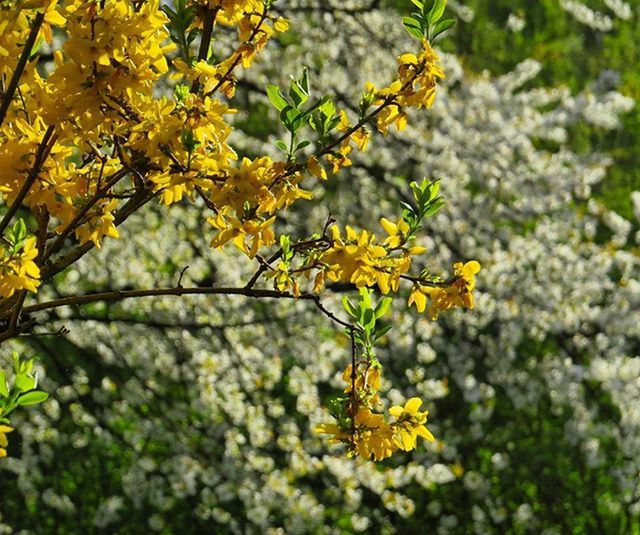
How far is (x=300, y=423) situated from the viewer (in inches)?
397

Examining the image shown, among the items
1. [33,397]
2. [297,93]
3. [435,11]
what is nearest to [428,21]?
[435,11]

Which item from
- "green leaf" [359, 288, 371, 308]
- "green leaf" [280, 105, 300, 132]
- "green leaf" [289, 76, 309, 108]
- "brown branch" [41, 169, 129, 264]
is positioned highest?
"green leaf" [289, 76, 309, 108]

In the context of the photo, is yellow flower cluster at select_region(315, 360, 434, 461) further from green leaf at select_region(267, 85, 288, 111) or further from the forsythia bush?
green leaf at select_region(267, 85, 288, 111)

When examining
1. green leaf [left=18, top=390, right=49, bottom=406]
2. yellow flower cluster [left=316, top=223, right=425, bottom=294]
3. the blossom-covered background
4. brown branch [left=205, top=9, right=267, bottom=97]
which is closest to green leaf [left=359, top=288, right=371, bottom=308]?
yellow flower cluster [left=316, top=223, right=425, bottom=294]

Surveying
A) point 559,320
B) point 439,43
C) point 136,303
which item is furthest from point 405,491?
point 439,43

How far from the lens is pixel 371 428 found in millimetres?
2230

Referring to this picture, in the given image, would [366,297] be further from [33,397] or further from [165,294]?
[33,397]

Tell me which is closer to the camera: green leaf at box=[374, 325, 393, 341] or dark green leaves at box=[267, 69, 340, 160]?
dark green leaves at box=[267, 69, 340, 160]

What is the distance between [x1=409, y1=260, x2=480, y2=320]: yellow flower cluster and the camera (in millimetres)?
2213

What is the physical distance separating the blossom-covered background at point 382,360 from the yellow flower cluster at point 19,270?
158 inches

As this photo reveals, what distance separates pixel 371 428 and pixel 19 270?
0.80 metres

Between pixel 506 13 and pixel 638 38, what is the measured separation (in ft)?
A: 7.26

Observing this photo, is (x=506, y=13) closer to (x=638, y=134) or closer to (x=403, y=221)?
(x=638, y=134)

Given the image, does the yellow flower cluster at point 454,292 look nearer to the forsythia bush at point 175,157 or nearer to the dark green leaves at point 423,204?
the forsythia bush at point 175,157
